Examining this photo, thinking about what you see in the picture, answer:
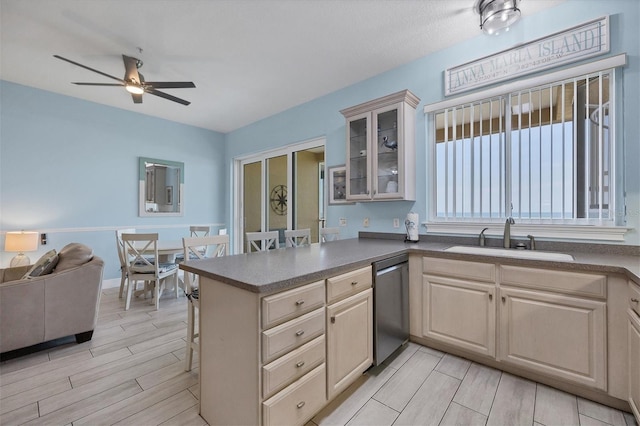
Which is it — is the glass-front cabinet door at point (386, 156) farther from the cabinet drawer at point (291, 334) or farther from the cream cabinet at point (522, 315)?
the cabinet drawer at point (291, 334)

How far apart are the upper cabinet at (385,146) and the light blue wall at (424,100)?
Result: 180 millimetres

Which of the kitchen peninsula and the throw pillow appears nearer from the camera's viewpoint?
the kitchen peninsula

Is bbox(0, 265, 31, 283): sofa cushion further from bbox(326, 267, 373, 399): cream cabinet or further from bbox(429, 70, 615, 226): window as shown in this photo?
bbox(429, 70, 615, 226): window

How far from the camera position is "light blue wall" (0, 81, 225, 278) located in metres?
3.47

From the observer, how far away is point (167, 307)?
3.37m

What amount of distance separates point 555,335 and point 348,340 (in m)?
1.30

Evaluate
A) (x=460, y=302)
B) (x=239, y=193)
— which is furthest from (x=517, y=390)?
(x=239, y=193)

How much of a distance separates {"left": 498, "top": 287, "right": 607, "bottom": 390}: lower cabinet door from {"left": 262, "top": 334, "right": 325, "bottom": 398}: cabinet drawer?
4.38ft

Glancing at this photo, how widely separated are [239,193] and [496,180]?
4.41 meters

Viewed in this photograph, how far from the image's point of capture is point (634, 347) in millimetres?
1402

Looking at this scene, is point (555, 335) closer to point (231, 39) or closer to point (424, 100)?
point (424, 100)

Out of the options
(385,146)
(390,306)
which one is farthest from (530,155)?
(390,306)

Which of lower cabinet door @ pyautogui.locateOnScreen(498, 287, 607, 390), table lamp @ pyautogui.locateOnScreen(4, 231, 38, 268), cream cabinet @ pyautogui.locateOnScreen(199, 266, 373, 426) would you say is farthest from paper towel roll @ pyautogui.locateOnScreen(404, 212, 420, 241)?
table lamp @ pyautogui.locateOnScreen(4, 231, 38, 268)

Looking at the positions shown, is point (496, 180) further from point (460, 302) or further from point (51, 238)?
point (51, 238)
